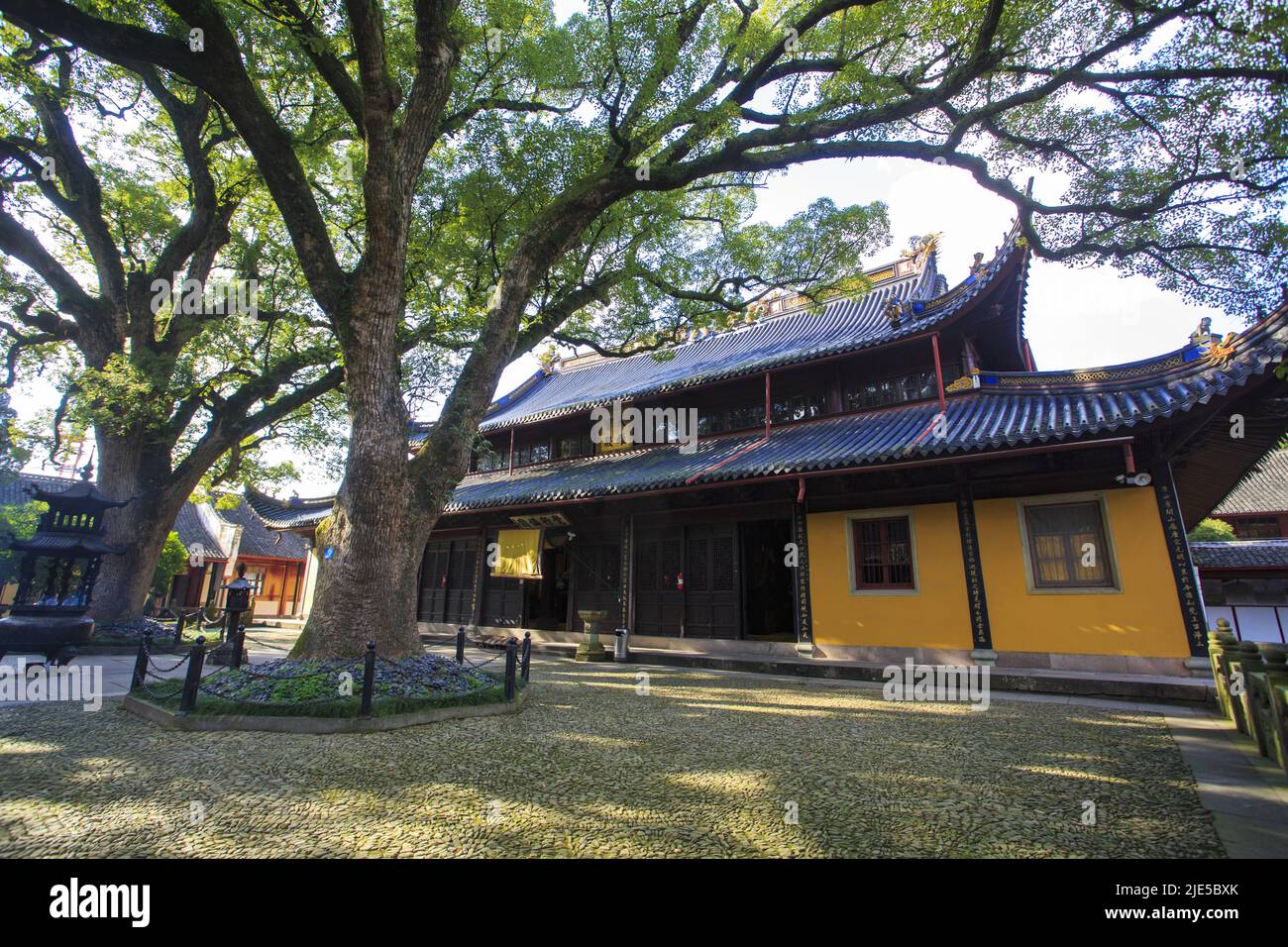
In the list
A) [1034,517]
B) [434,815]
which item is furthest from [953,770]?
[1034,517]

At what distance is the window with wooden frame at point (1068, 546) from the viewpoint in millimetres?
8211

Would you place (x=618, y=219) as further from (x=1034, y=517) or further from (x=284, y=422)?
(x=284, y=422)

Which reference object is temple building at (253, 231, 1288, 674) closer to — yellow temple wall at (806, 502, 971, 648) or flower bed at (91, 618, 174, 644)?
yellow temple wall at (806, 502, 971, 648)

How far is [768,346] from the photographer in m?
15.3

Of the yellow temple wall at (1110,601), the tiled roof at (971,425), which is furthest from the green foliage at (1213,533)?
the yellow temple wall at (1110,601)

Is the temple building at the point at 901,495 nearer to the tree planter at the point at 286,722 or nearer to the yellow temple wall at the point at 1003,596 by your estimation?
the yellow temple wall at the point at 1003,596

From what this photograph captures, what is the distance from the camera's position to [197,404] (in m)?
12.8

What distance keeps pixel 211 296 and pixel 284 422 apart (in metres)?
4.79

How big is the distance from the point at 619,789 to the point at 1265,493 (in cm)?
2686

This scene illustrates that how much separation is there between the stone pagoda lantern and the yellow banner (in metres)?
7.09

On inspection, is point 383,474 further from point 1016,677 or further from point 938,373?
point 938,373

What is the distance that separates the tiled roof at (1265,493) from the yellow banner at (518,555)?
22.4 metres

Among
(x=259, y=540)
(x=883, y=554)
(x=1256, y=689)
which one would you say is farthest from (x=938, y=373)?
(x=259, y=540)

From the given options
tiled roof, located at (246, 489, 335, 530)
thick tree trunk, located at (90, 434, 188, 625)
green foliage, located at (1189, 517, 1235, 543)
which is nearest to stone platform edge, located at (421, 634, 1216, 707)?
thick tree trunk, located at (90, 434, 188, 625)
